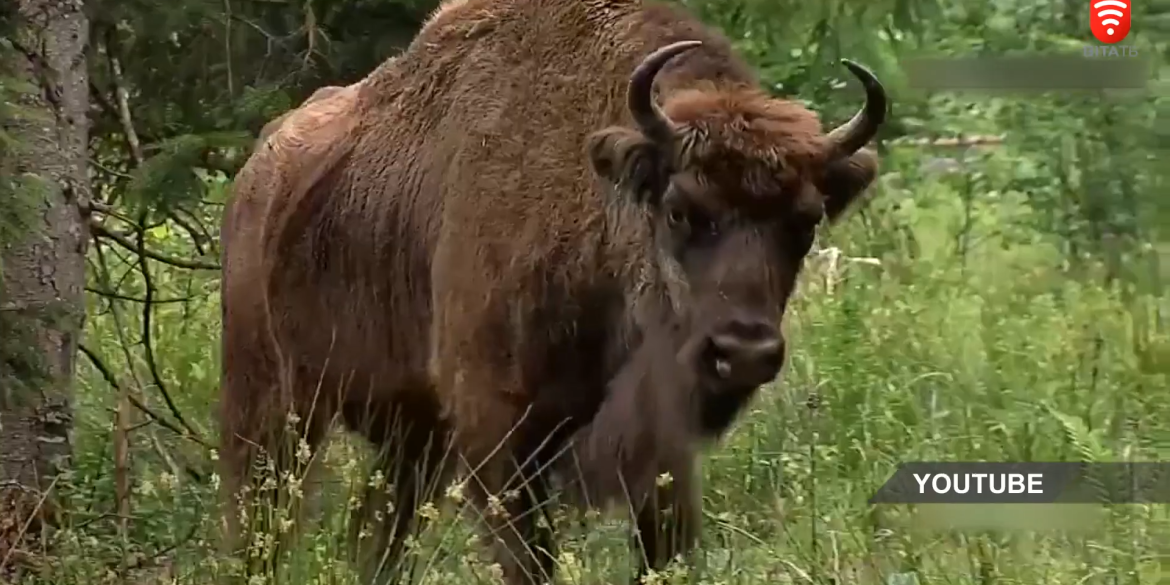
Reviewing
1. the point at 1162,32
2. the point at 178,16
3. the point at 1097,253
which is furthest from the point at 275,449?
the point at 1097,253

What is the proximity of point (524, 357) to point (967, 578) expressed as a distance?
135 centimetres

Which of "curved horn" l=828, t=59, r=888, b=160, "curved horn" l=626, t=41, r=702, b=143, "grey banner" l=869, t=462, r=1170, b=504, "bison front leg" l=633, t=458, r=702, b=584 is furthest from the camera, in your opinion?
"grey banner" l=869, t=462, r=1170, b=504

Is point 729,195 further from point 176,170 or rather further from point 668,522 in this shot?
point 176,170

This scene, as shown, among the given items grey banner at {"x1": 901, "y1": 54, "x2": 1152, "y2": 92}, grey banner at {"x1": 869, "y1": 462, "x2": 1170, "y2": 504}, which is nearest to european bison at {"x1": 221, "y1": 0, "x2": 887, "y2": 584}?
grey banner at {"x1": 869, "y1": 462, "x2": 1170, "y2": 504}

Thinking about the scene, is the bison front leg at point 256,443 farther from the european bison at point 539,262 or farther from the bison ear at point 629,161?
the bison ear at point 629,161

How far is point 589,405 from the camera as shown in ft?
15.3

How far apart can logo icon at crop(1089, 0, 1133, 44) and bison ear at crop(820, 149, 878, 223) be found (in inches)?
36.6

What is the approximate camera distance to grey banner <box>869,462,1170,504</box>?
470 centimetres

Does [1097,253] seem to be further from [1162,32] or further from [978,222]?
[1162,32]

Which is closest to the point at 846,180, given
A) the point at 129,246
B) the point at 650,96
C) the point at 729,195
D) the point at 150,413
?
the point at 729,195

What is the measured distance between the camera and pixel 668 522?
15.0ft

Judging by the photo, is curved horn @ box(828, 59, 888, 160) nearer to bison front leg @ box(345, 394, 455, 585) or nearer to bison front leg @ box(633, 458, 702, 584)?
bison front leg @ box(633, 458, 702, 584)

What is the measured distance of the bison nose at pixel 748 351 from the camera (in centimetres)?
399

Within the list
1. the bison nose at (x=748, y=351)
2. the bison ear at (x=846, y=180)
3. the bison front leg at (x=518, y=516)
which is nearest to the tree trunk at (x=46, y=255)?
the bison front leg at (x=518, y=516)
